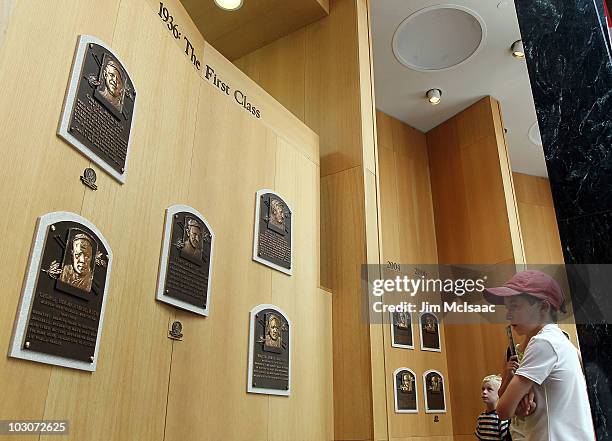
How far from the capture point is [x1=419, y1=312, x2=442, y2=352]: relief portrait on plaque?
6926 mm

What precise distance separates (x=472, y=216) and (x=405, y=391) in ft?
9.02

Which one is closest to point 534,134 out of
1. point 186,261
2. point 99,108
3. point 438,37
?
point 438,37

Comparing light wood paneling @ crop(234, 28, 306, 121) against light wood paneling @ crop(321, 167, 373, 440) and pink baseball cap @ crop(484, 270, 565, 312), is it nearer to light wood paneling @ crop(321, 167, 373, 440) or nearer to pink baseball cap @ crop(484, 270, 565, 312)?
light wood paneling @ crop(321, 167, 373, 440)

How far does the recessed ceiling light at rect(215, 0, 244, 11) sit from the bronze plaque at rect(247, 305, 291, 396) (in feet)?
10.9

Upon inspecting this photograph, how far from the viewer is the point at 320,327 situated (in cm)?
389

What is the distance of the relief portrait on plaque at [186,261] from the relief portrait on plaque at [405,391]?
13.6ft

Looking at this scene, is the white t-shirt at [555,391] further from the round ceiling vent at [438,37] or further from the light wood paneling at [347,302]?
the round ceiling vent at [438,37]

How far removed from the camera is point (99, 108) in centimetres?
220

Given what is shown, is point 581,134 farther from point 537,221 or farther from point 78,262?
point 537,221

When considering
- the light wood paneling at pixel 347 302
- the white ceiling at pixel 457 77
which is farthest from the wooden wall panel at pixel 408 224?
the light wood paneling at pixel 347 302

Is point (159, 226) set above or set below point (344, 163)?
below

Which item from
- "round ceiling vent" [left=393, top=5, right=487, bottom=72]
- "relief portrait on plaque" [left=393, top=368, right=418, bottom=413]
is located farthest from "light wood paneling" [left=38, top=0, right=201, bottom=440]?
"round ceiling vent" [left=393, top=5, right=487, bottom=72]

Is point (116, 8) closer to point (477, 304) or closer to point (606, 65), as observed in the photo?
point (606, 65)

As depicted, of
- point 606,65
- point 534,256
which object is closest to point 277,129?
point 606,65
